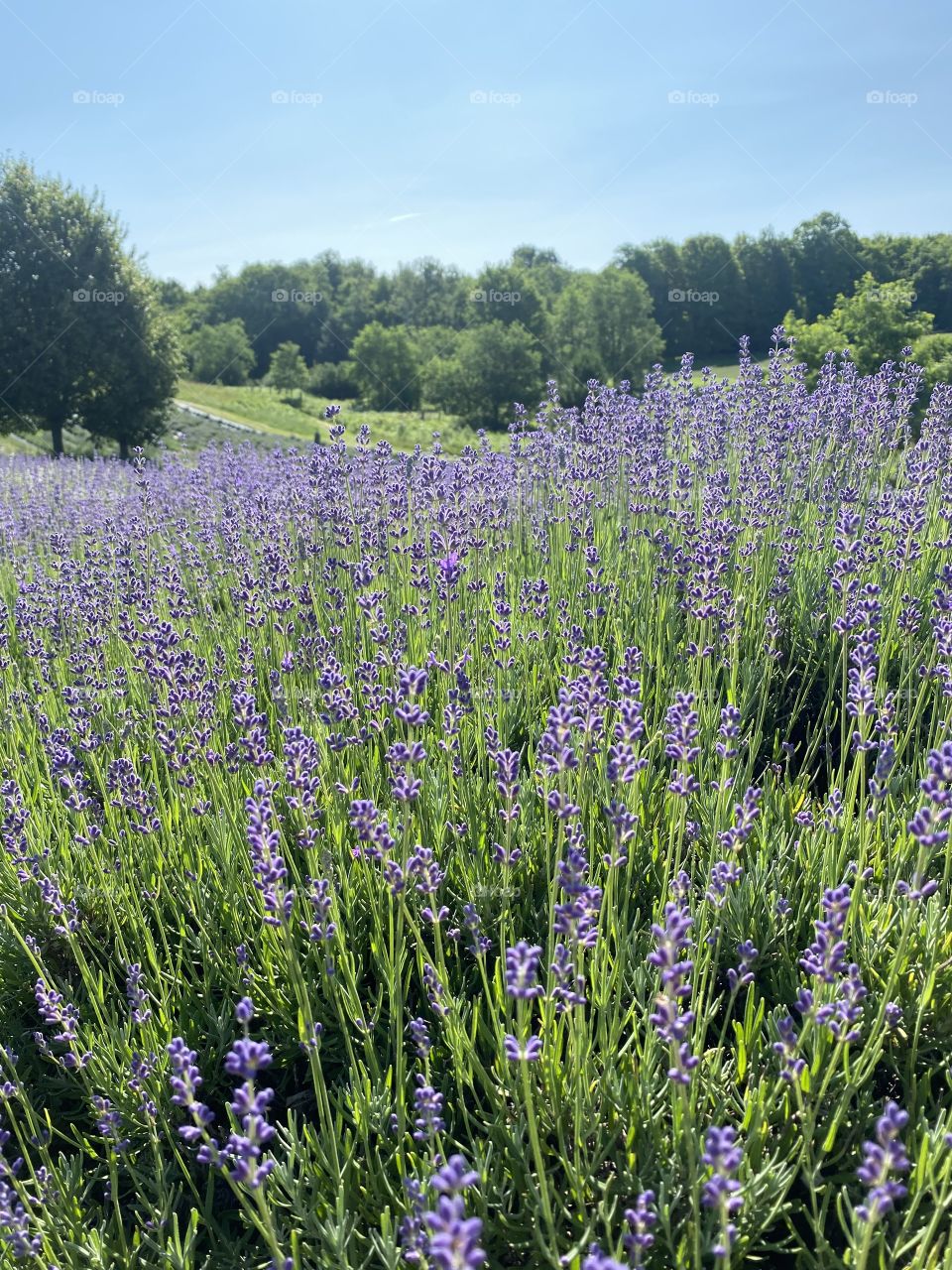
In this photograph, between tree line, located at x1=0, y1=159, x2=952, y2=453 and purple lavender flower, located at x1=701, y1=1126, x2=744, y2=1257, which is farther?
tree line, located at x1=0, y1=159, x2=952, y2=453

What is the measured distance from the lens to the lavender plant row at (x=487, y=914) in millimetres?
1807

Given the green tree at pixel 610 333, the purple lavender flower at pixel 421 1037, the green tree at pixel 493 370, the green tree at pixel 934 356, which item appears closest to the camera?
the purple lavender flower at pixel 421 1037

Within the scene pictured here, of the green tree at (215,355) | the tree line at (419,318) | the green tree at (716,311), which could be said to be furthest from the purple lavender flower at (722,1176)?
the green tree at (716,311)

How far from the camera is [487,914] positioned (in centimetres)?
268

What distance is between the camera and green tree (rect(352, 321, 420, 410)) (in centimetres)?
6181

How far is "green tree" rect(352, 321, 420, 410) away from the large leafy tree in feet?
117

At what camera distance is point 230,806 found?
2918 mm

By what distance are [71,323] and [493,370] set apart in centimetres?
2799

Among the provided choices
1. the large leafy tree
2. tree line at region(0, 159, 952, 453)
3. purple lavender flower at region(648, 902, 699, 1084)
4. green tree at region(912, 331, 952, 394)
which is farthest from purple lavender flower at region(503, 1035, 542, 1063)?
the large leafy tree

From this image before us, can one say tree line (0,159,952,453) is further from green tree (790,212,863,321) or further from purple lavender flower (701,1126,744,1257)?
purple lavender flower (701,1126,744,1257)

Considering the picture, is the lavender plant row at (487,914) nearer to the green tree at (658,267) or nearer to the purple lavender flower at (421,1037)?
the purple lavender flower at (421,1037)

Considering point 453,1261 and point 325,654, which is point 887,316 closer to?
point 325,654

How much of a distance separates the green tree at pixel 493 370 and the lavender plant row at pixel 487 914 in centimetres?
4474

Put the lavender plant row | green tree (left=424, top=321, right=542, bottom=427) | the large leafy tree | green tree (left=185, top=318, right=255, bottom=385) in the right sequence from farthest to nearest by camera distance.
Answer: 1. green tree (left=185, top=318, right=255, bottom=385)
2. green tree (left=424, top=321, right=542, bottom=427)
3. the large leafy tree
4. the lavender plant row
